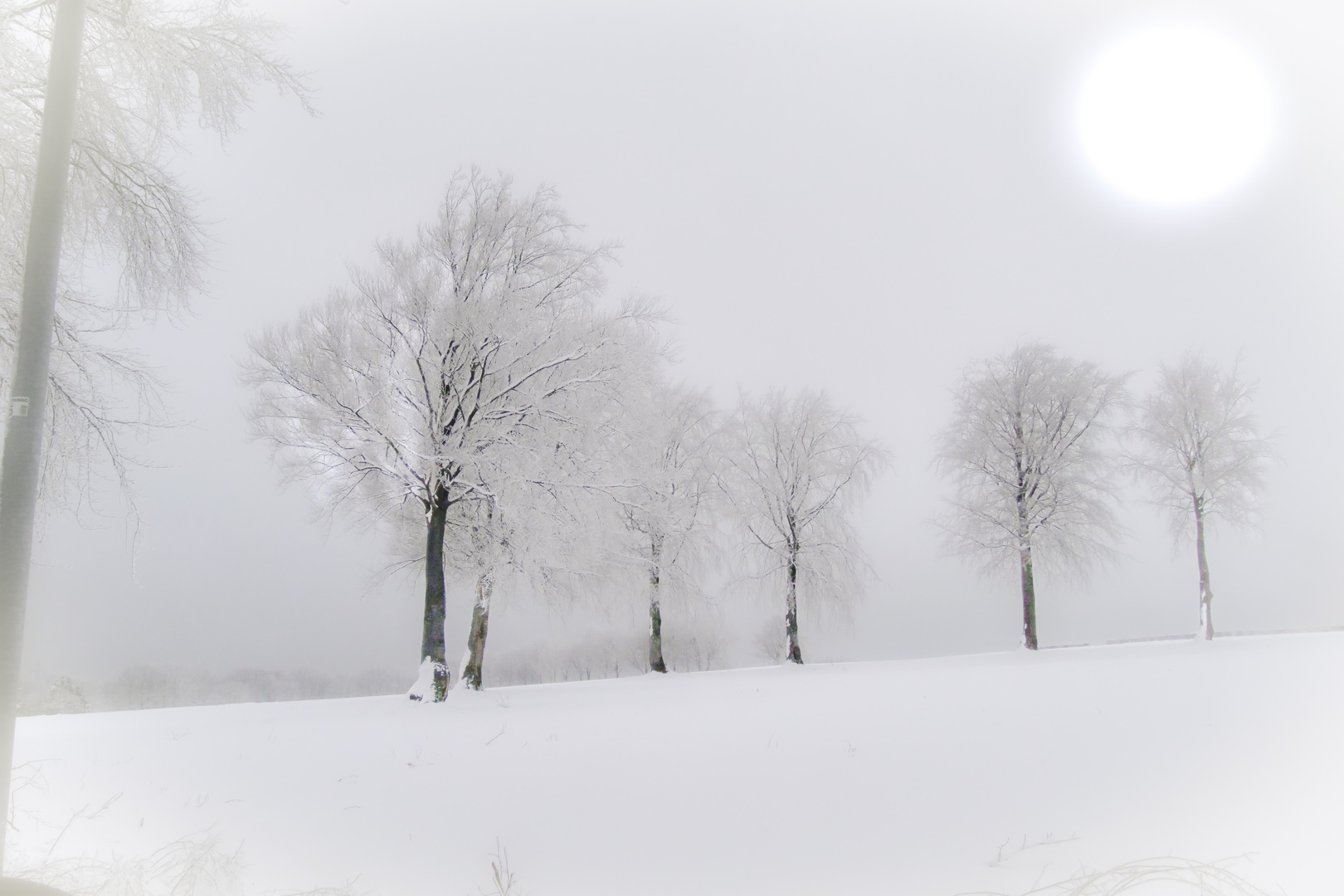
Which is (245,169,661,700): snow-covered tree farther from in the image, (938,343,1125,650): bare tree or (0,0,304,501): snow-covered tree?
(938,343,1125,650): bare tree

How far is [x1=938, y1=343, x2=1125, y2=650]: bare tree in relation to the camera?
19484 millimetres

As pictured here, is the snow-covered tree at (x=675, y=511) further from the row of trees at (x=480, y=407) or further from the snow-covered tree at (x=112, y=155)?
the snow-covered tree at (x=112, y=155)

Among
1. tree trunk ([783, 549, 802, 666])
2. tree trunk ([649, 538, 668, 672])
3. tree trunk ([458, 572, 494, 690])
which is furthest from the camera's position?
tree trunk ([783, 549, 802, 666])

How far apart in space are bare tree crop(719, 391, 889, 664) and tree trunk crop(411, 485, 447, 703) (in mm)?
11516

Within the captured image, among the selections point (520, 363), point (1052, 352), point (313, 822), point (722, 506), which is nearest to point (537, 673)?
point (722, 506)

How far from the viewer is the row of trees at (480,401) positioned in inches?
424

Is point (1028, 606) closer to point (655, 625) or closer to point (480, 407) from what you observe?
point (655, 625)

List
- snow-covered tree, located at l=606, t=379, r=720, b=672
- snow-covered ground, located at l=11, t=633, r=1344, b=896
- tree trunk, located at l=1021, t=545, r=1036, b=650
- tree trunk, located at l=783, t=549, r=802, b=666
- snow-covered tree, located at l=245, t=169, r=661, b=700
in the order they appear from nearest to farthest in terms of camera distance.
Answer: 1. snow-covered ground, located at l=11, t=633, r=1344, b=896
2. snow-covered tree, located at l=245, t=169, r=661, b=700
3. snow-covered tree, located at l=606, t=379, r=720, b=672
4. tree trunk, located at l=1021, t=545, r=1036, b=650
5. tree trunk, located at l=783, t=549, r=802, b=666

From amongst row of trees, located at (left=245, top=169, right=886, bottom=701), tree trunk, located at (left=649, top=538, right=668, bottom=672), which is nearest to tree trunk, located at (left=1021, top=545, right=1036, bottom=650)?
tree trunk, located at (left=649, top=538, right=668, bottom=672)

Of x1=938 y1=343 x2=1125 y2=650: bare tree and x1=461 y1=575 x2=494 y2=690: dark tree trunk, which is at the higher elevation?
x1=938 y1=343 x2=1125 y2=650: bare tree

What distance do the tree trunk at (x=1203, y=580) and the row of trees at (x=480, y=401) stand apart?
61.6ft

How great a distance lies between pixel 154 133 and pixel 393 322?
6.05 meters

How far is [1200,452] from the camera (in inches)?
790

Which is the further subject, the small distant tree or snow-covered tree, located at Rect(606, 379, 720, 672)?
the small distant tree
